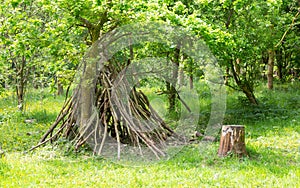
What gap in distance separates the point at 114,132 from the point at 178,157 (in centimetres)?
166

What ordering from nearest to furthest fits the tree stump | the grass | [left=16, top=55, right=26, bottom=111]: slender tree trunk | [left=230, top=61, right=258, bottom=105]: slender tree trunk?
the grass < the tree stump < [left=230, top=61, right=258, bottom=105]: slender tree trunk < [left=16, top=55, right=26, bottom=111]: slender tree trunk

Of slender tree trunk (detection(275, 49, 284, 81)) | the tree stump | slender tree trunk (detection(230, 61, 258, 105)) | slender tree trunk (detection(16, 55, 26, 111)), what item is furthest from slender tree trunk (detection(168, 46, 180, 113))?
slender tree trunk (detection(275, 49, 284, 81))

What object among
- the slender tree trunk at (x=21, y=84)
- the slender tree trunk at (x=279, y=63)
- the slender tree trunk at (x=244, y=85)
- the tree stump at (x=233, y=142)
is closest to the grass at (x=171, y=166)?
the tree stump at (x=233, y=142)

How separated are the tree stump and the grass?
0.15 metres

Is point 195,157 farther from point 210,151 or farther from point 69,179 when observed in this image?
point 69,179

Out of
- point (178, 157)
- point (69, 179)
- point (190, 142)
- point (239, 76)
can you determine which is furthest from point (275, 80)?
point (69, 179)

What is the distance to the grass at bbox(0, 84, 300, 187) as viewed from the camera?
15.0ft

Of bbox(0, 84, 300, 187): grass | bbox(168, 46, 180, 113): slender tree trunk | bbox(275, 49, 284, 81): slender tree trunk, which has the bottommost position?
bbox(0, 84, 300, 187): grass

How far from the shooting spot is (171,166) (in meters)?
5.34

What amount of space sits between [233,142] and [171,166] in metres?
1.03

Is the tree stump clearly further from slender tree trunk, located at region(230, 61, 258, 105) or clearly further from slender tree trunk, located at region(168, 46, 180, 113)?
slender tree trunk, located at region(230, 61, 258, 105)

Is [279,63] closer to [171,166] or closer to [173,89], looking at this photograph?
[173,89]

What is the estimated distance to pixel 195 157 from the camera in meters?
5.82

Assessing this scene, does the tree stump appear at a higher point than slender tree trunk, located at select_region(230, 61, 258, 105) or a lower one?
lower
